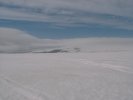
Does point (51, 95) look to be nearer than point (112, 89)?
Yes

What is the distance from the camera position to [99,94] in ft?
17.6

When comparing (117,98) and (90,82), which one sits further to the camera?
(90,82)

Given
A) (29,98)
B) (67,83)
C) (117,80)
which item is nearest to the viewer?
(29,98)

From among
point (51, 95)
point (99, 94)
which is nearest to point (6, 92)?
point (51, 95)

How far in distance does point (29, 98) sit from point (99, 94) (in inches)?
68.2

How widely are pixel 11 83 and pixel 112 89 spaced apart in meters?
3.15

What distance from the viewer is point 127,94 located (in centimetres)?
540

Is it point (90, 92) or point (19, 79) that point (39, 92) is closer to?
point (90, 92)

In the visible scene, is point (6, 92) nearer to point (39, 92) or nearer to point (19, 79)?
point (39, 92)

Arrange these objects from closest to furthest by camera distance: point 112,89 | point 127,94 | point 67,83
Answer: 1. point 127,94
2. point 112,89
3. point 67,83

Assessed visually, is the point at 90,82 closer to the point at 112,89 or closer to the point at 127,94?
the point at 112,89

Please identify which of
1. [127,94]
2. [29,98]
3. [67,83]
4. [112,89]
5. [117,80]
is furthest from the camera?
[117,80]

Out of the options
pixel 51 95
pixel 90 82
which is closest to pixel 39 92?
pixel 51 95

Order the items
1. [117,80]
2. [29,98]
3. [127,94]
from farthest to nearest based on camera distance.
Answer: [117,80], [127,94], [29,98]
